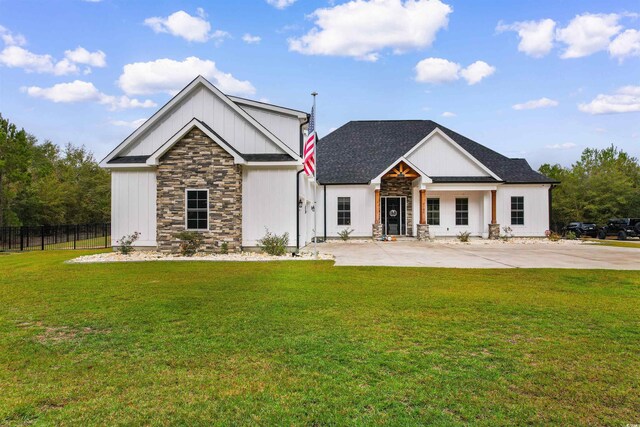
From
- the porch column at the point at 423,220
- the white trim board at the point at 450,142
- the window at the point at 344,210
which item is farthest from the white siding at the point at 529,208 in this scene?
the window at the point at 344,210

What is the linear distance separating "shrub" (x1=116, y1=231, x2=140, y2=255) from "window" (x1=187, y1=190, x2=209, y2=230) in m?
2.62

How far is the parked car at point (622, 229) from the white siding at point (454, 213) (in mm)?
11279

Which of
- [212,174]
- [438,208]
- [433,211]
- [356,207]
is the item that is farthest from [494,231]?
[212,174]

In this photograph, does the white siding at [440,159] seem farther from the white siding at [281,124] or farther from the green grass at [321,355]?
the green grass at [321,355]

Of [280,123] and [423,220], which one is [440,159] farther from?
[280,123]

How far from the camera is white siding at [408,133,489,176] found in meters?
24.4

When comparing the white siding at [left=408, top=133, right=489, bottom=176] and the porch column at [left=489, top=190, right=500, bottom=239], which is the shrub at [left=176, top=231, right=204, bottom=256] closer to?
the white siding at [left=408, top=133, right=489, bottom=176]

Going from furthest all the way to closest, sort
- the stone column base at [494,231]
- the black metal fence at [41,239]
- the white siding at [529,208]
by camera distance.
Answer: the white siding at [529,208] < the stone column base at [494,231] < the black metal fence at [41,239]

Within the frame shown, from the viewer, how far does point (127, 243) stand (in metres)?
16.0

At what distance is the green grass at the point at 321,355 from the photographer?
3.24 m

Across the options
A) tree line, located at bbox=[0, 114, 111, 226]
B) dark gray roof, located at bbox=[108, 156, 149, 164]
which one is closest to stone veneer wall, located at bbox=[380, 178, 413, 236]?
dark gray roof, located at bbox=[108, 156, 149, 164]

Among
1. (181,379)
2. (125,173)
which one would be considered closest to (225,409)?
(181,379)

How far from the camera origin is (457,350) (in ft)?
15.2

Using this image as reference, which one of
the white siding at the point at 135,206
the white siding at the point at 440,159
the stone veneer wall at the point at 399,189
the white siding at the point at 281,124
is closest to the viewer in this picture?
the white siding at the point at 135,206
